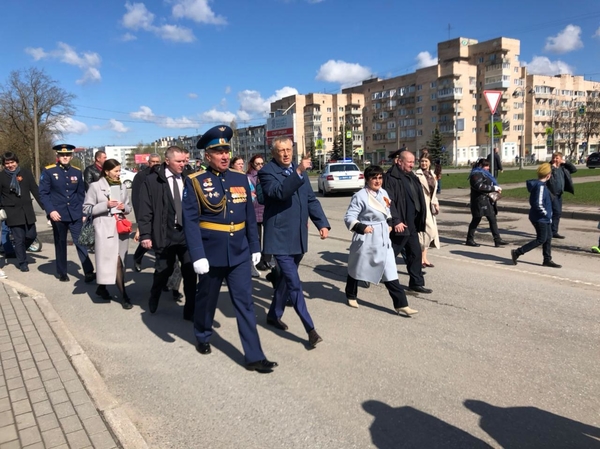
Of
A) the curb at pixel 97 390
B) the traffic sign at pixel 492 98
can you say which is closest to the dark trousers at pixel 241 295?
the curb at pixel 97 390

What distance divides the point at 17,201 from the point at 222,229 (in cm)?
581

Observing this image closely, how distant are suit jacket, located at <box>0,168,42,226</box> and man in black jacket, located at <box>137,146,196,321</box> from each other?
351 centimetres

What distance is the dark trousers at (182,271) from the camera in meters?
5.57

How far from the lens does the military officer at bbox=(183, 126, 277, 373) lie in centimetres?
406

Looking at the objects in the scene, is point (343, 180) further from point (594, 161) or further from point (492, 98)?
point (594, 161)

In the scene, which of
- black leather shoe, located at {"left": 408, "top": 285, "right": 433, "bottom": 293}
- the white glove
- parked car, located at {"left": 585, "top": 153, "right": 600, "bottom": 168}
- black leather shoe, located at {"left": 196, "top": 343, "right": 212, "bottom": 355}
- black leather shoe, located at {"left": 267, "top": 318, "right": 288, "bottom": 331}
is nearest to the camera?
the white glove

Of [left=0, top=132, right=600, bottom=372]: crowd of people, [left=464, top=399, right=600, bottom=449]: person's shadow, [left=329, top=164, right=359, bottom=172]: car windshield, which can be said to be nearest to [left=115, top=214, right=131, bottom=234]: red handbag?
[left=0, top=132, right=600, bottom=372]: crowd of people

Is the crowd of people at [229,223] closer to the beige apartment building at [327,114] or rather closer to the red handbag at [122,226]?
the red handbag at [122,226]

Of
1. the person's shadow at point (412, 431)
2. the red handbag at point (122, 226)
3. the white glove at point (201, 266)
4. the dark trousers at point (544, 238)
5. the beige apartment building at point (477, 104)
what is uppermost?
the beige apartment building at point (477, 104)

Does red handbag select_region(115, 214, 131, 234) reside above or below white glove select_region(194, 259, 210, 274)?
above

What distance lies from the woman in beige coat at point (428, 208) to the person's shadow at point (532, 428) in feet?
13.1

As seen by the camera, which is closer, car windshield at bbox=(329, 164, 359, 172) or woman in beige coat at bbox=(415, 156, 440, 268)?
woman in beige coat at bbox=(415, 156, 440, 268)

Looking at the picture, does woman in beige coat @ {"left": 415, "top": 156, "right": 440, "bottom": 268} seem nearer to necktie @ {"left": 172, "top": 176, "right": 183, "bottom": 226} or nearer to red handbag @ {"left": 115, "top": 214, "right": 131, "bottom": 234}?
necktie @ {"left": 172, "top": 176, "right": 183, "bottom": 226}

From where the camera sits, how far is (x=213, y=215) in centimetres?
410
